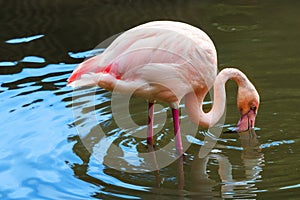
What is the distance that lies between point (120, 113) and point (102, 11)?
3343 millimetres

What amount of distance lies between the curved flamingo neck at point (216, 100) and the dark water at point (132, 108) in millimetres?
255

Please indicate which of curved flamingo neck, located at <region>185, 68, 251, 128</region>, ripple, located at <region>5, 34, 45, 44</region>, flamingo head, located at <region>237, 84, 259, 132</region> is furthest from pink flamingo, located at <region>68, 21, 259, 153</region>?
ripple, located at <region>5, 34, 45, 44</region>

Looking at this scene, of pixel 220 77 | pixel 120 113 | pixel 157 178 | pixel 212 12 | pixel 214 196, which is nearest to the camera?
pixel 214 196

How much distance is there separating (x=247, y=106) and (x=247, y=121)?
15 cm

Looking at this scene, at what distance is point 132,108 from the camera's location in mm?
6570

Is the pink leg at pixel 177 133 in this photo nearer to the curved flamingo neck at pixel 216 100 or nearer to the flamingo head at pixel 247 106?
the curved flamingo neck at pixel 216 100

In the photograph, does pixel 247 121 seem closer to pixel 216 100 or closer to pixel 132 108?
pixel 216 100

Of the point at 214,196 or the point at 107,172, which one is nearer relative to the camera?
the point at 214,196

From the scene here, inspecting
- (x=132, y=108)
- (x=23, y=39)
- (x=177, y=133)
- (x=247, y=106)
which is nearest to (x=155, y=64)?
(x=177, y=133)

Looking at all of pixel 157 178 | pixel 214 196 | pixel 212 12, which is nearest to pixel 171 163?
pixel 157 178

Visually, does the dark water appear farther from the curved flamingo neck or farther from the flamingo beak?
the curved flamingo neck

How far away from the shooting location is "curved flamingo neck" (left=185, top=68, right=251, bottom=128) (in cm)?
561

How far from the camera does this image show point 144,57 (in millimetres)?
5246

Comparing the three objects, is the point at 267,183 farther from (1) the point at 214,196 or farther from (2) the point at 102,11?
(2) the point at 102,11
